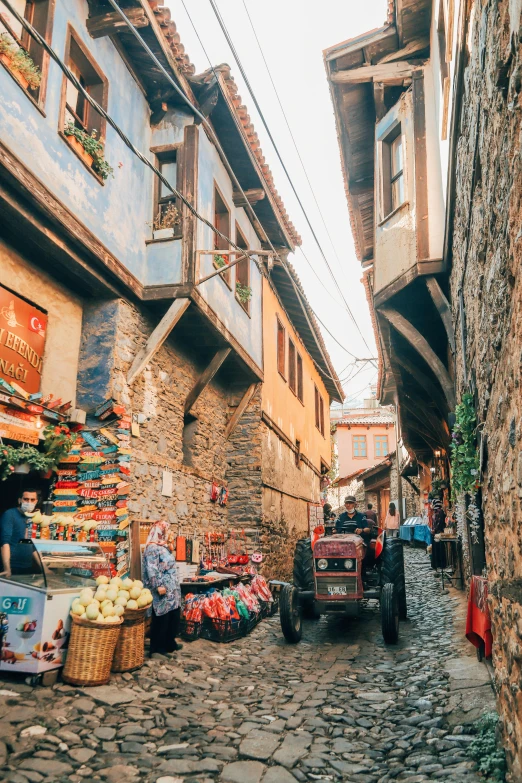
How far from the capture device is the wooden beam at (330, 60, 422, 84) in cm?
934

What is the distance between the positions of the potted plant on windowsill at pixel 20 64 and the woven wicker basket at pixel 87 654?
529 centimetres

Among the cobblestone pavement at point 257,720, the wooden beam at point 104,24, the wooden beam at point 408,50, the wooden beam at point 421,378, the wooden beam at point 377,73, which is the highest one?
the wooden beam at point 408,50

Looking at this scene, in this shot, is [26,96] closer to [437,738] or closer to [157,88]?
[157,88]

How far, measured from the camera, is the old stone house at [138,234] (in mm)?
6645

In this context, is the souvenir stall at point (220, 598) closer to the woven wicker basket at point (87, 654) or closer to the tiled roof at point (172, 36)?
the woven wicker basket at point (87, 654)

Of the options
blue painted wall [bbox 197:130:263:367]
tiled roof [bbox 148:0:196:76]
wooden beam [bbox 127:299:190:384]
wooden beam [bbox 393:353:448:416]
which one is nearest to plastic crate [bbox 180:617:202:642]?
wooden beam [bbox 127:299:190:384]

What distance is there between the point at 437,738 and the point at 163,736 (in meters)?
1.94

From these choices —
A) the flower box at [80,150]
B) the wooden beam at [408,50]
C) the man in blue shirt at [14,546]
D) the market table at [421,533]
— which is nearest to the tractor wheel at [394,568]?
the man in blue shirt at [14,546]

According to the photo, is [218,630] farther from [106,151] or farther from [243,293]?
[243,293]

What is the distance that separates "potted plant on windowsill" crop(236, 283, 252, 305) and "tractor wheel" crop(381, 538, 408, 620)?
571 cm

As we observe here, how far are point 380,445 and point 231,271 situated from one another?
3246 centimetres

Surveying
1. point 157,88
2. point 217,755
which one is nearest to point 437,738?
point 217,755

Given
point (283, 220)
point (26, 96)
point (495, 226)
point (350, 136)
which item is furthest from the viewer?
point (283, 220)

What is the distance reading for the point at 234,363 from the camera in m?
12.1
